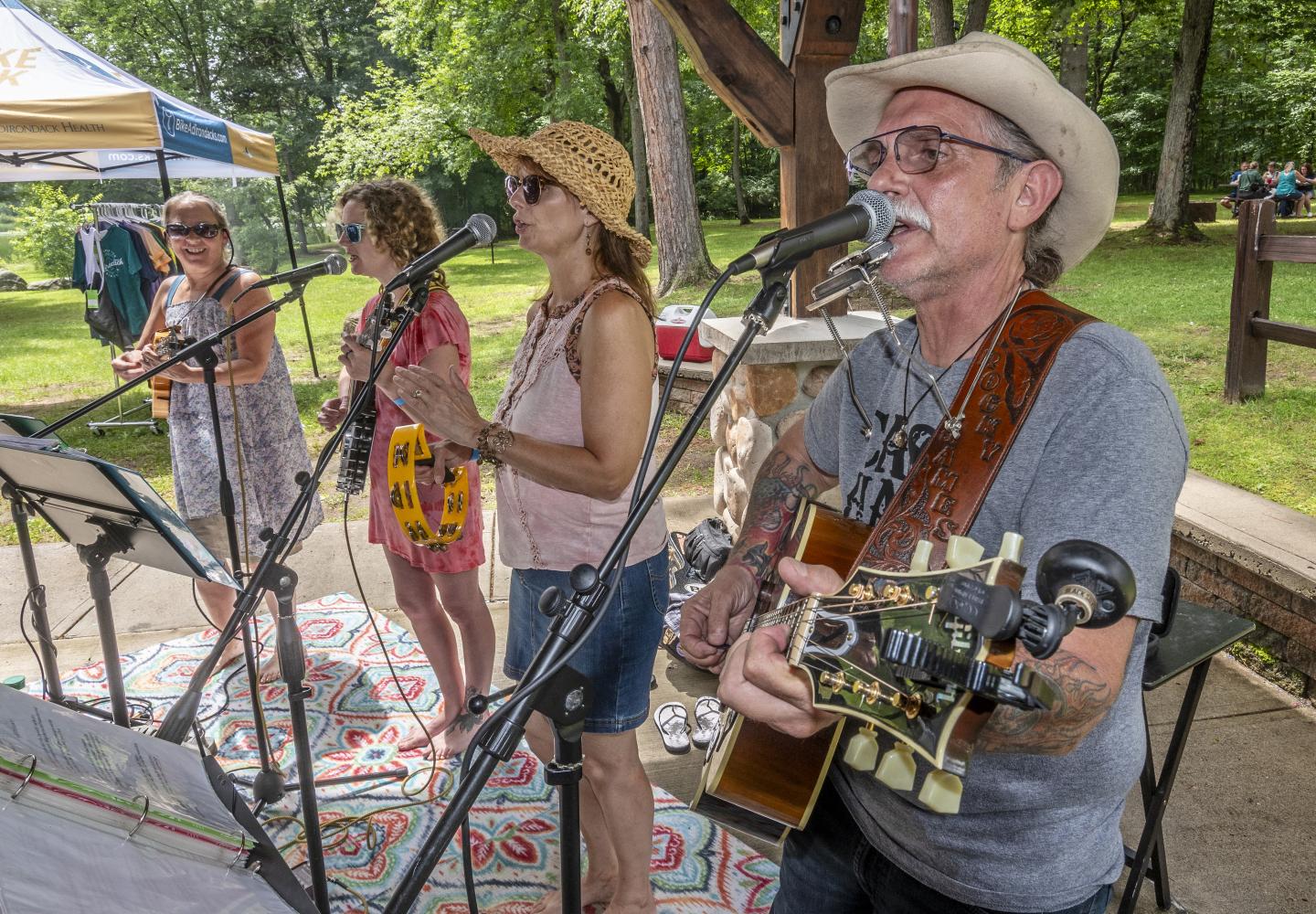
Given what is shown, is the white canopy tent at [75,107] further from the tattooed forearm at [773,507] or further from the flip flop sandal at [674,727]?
the tattooed forearm at [773,507]

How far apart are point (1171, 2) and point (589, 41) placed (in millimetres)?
11691

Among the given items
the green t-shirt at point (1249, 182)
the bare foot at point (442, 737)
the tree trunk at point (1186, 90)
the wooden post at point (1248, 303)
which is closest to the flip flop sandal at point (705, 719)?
the bare foot at point (442, 737)

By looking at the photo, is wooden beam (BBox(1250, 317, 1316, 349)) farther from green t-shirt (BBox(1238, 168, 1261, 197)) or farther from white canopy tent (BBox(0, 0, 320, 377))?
green t-shirt (BBox(1238, 168, 1261, 197))

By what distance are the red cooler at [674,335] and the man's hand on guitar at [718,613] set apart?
12.7ft

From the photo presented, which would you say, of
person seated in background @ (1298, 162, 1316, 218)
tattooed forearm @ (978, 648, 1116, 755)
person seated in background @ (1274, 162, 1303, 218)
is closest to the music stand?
tattooed forearm @ (978, 648, 1116, 755)

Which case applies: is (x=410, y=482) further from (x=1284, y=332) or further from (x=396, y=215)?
(x=1284, y=332)

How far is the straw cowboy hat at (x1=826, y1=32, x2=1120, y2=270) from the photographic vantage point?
1425mm

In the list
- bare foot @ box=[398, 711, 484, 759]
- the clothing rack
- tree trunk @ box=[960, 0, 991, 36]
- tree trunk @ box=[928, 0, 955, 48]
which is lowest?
bare foot @ box=[398, 711, 484, 759]

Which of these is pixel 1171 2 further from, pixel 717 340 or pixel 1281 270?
pixel 717 340

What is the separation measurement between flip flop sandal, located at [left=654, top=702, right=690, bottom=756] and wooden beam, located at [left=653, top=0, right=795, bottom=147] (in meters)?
2.39

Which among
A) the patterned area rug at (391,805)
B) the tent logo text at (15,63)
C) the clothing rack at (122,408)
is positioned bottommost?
the patterned area rug at (391,805)

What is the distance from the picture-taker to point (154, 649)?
430cm

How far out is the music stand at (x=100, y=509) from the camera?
2012 millimetres

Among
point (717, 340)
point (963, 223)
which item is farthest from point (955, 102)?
point (717, 340)
